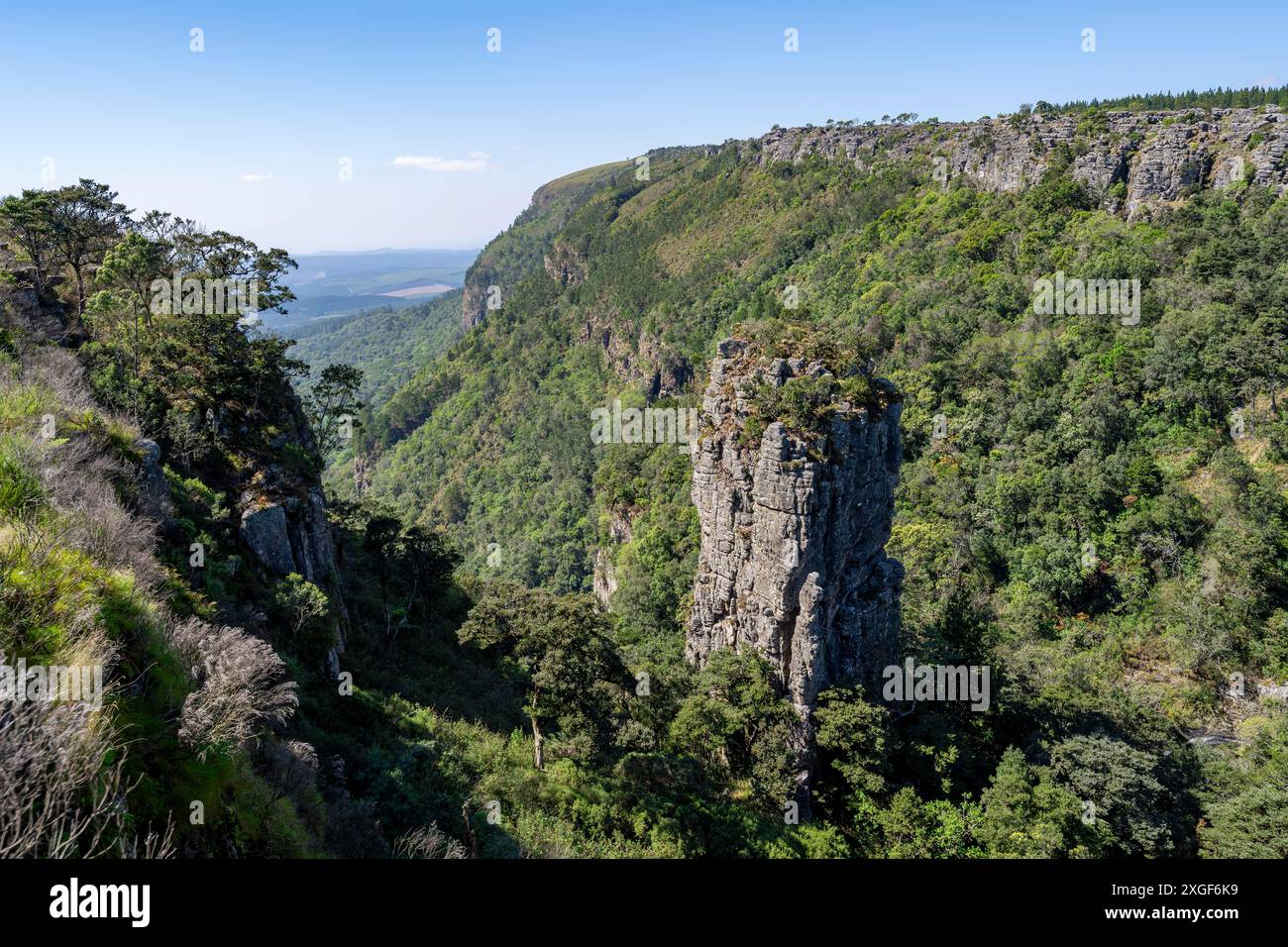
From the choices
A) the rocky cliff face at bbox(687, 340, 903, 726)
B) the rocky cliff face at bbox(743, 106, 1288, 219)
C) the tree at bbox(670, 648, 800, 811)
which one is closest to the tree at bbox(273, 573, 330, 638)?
the tree at bbox(670, 648, 800, 811)

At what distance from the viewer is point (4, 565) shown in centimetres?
784

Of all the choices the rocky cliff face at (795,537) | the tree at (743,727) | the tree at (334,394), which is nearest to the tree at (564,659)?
the tree at (743,727)

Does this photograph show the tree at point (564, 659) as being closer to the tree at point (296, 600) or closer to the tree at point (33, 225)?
the tree at point (296, 600)

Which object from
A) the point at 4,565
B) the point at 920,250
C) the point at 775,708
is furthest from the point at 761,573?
the point at 920,250

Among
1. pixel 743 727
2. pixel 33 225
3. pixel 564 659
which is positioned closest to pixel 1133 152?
pixel 743 727

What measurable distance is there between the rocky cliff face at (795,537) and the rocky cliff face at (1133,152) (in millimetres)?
63322

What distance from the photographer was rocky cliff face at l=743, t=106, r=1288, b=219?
60.7 metres

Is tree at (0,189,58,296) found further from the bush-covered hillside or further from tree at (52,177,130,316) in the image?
the bush-covered hillside

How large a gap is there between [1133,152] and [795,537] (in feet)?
261

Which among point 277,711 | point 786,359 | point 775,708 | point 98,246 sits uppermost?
point 98,246

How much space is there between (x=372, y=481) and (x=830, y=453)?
116 m

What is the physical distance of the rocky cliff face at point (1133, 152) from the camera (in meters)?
60.7

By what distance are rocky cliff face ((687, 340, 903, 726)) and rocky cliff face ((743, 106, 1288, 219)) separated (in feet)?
208
